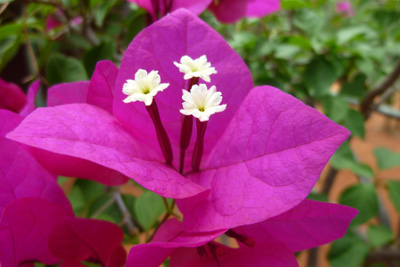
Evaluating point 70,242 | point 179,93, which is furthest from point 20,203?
point 179,93

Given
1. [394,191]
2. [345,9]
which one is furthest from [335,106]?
[345,9]

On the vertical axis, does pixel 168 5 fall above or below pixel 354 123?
above

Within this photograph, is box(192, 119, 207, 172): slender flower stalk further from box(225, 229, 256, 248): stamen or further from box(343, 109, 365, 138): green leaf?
box(343, 109, 365, 138): green leaf

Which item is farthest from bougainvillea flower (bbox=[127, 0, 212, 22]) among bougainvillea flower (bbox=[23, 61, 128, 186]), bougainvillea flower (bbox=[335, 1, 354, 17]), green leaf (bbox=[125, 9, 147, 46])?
bougainvillea flower (bbox=[335, 1, 354, 17])

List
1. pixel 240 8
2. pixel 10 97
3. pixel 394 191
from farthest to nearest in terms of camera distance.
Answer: pixel 394 191 → pixel 240 8 → pixel 10 97

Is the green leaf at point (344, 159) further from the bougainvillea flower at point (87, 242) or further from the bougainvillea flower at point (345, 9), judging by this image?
the bougainvillea flower at point (345, 9)

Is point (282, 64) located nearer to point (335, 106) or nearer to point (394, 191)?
point (335, 106)

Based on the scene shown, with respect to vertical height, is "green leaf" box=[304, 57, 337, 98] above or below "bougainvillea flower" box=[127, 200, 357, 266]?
above
